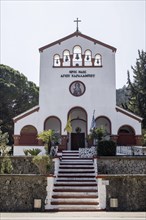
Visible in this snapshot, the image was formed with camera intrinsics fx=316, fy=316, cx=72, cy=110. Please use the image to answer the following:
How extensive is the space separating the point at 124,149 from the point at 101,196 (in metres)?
10.0

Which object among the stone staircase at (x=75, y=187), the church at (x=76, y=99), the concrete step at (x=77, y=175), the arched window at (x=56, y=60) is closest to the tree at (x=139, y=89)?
the church at (x=76, y=99)

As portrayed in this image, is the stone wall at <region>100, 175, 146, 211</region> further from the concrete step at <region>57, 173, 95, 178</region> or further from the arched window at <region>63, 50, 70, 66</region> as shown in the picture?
the arched window at <region>63, 50, 70, 66</region>

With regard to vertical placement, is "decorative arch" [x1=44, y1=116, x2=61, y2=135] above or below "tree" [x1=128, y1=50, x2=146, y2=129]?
below

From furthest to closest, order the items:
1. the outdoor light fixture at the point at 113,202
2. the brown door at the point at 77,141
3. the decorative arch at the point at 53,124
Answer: the decorative arch at the point at 53,124 → the brown door at the point at 77,141 → the outdoor light fixture at the point at 113,202

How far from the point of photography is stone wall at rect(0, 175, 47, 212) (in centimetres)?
1627

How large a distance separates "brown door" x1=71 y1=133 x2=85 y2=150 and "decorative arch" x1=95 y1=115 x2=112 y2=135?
1840 mm

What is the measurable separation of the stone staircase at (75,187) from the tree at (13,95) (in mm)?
18599

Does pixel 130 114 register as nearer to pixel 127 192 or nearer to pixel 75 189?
pixel 75 189

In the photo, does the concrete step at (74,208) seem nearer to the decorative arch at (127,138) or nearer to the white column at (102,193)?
the white column at (102,193)

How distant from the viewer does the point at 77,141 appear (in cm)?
2961

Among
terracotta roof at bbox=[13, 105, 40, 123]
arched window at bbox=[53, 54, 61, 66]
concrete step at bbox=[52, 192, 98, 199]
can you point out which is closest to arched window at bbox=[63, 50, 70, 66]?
arched window at bbox=[53, 54, 61, 66]

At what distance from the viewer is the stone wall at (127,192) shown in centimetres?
1611

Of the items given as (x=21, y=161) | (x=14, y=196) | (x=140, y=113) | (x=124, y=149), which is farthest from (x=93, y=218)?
(x=140, y=113)

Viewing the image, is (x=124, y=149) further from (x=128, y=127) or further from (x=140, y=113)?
(x=140, y=113)
